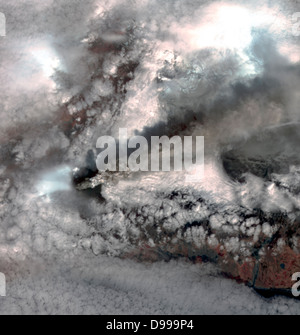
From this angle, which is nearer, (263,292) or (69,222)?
(263,292)

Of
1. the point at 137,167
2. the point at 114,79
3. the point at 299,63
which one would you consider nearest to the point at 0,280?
Answer: the point at 137,167

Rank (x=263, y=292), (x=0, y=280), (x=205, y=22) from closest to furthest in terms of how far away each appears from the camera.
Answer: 1. (x=263, y=292)
2. (x=0, y=280)
3. (x=205, y=22)

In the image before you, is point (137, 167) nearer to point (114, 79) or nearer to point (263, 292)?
point (114, 79)

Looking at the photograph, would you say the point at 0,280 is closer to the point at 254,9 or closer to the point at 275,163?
the point at 275,163

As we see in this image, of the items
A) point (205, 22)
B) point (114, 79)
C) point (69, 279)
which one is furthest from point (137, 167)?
point (205, 22)

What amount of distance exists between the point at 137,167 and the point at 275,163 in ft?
3.41

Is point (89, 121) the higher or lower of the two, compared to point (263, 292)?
higher

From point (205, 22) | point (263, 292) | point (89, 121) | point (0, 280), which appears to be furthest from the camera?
point (205, 22)

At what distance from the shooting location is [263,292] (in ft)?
7.06

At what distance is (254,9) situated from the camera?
280 centimetres

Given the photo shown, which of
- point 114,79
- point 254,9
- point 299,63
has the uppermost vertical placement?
point 254,9

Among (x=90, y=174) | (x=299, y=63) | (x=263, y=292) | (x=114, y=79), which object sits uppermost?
(x=299, y=63)

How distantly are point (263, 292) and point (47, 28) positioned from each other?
2.75 m

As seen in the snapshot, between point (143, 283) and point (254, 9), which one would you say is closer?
point (143, 283)
